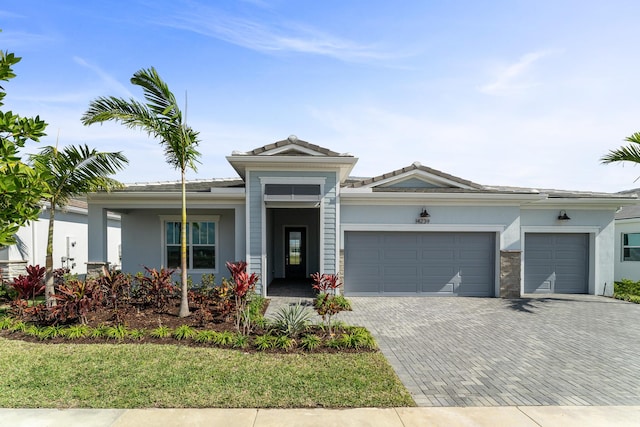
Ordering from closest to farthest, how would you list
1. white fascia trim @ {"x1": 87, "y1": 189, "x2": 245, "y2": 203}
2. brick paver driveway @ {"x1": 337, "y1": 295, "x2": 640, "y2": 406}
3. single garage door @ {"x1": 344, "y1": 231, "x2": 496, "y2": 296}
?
1. brick paver driveway @ {"x1": 337, "y1": 295, "x2": 640, "y2": 406}
2. white fascia trim @ {"x1": 87, "y1": 189, "x2": 245, "y2": 203}
3. single garage door @ {"x1": 344, "y1": 231, "x2": 496, "y2": 296}

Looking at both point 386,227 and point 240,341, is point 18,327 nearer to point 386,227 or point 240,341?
point 240,341

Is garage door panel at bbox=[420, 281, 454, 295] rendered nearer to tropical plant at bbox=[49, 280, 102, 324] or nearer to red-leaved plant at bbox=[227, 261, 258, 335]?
red-leaved plant at bbox=[227, 261, 258, 335]

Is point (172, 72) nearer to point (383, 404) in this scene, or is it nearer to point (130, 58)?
point (130, 58)

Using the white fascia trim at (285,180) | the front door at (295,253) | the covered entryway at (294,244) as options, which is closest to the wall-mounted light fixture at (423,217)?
the white fascia trim at (285,180)

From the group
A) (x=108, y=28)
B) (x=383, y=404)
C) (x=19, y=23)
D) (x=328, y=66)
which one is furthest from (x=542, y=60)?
(x=19, y=23)

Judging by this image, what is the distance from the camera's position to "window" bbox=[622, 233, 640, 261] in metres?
13.8

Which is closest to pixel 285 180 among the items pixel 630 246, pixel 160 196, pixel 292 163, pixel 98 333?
pixel 292 163

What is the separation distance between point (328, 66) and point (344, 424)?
343 inches

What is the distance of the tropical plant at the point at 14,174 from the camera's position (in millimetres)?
2916

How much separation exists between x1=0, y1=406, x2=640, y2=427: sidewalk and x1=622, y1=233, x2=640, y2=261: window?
13.7 metres

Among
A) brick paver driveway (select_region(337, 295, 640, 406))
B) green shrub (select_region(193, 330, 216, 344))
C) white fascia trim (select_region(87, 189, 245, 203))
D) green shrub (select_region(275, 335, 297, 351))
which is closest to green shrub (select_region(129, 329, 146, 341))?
green shrub (select_region(193, 330, 216, 344))

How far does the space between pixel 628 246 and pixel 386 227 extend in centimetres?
1155

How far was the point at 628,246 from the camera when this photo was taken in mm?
14148

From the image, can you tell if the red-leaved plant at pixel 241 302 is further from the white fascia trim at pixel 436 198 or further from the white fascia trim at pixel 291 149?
the white fascia trim at pixel 436 198
